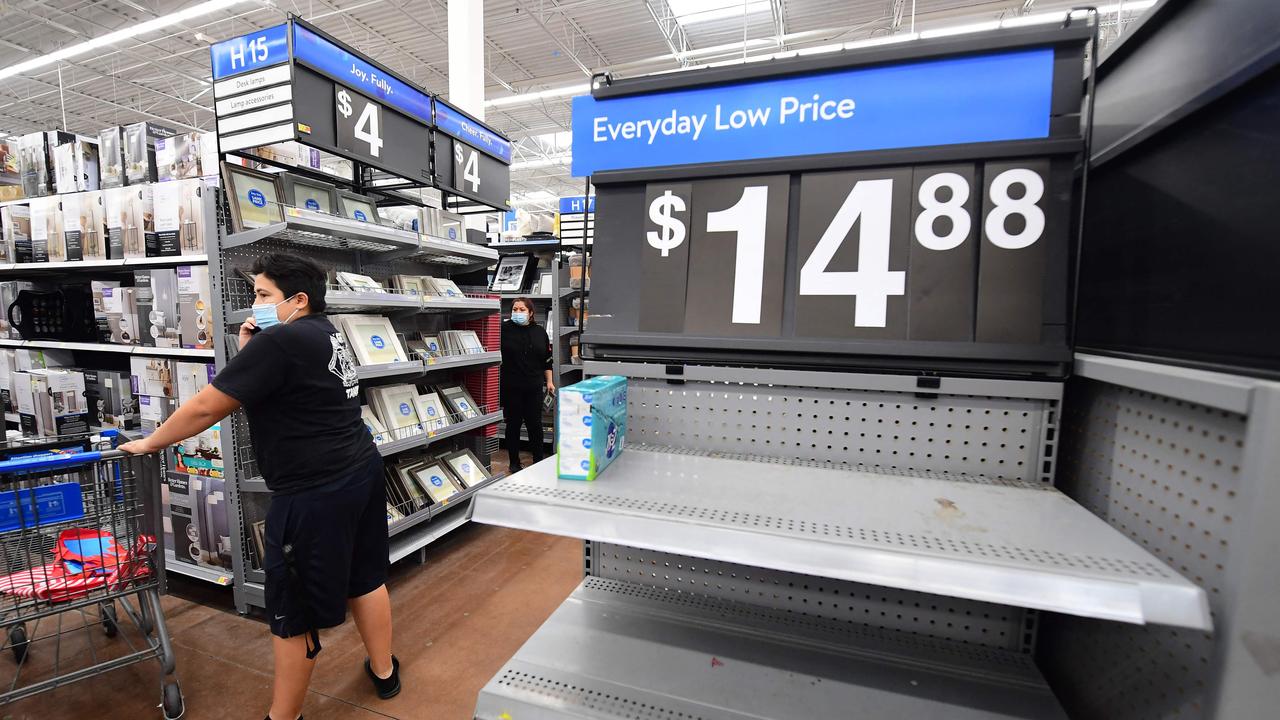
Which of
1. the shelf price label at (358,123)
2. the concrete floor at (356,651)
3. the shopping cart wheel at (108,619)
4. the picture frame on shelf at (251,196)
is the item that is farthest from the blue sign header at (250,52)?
the concrete floor at (356,651)

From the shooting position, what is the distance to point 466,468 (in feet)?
13.1

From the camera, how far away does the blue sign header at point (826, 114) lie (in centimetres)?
107

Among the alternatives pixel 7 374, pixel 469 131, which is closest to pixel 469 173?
pixel 469 131

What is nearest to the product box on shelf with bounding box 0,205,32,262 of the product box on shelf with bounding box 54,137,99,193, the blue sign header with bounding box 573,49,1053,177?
the product box on shelf with bounding box 54,137,99,193

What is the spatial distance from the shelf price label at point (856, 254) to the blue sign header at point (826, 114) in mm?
66

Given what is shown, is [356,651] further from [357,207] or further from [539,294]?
[539,294]

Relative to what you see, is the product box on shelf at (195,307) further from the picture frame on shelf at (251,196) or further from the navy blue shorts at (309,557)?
the navy blue shorts at (309,557)

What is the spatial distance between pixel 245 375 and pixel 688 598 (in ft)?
5.49

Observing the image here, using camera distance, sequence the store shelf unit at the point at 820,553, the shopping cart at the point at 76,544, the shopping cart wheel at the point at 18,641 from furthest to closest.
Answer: the shopping cart wheel at the point at 18,641 < the shopping cart at the point at 76,544 < the store shelf unit at the point at 820,553

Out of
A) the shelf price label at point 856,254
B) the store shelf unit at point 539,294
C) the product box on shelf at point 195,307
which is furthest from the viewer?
the store shelf unit at point 539,294

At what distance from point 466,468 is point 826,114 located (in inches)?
141

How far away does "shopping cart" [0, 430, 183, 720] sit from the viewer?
6.36 ft

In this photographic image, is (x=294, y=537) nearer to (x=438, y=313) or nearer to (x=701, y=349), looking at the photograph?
(x=701, y=349)

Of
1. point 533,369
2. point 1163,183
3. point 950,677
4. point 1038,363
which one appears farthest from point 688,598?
point 533,369
